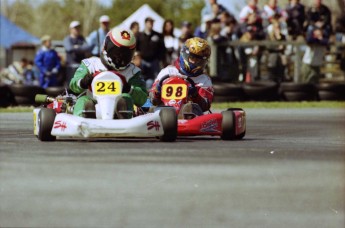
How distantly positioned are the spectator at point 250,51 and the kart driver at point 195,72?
375 inches

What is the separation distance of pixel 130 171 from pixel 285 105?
12.1m

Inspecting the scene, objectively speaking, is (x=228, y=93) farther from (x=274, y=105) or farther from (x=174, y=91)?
(x=174, y=91)

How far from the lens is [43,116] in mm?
9547

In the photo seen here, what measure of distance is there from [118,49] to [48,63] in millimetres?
10326

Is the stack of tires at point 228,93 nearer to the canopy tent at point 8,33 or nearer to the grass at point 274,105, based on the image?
the grass at point 274,105

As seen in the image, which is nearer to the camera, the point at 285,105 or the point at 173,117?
the point at 173,117

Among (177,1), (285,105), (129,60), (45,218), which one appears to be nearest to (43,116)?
(129,60)

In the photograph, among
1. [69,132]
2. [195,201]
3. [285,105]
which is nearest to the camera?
[195,201]

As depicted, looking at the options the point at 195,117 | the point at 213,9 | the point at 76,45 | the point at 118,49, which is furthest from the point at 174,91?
the point at 213,9

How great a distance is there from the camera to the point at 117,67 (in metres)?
10.2

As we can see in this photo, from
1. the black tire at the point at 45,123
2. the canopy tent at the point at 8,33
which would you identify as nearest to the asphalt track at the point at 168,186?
the black tire at the point at 45,123

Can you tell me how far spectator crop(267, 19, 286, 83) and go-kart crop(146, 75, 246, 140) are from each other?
10.3m

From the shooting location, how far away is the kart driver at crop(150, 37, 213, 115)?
441 inches

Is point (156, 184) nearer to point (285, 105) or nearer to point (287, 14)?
point (285, 105)
